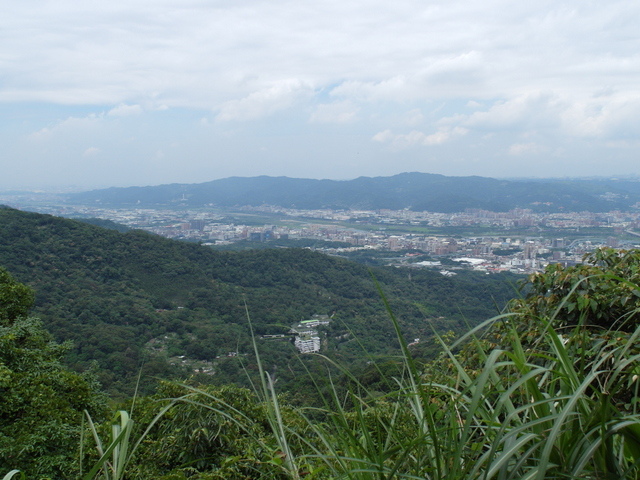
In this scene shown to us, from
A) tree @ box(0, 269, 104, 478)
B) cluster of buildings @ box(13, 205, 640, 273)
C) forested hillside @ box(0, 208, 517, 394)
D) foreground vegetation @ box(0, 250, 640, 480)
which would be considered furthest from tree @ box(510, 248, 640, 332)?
cluster of buildings @ box(13, 205, 640, 273)

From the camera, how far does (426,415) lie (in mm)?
877

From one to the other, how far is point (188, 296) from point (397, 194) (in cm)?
5310

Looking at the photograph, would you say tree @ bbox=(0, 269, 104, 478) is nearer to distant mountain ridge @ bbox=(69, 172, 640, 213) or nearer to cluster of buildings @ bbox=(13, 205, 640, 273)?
cluster of buildings @ bbox=(13, 205, 640, 273)

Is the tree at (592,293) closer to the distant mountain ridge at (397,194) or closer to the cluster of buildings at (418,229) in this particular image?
the cluster of buildings at (418,229)

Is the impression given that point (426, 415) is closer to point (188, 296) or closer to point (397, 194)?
point (188, 296)

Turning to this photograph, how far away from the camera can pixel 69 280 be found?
722 inches

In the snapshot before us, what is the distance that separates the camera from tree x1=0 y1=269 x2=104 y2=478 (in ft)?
10.2

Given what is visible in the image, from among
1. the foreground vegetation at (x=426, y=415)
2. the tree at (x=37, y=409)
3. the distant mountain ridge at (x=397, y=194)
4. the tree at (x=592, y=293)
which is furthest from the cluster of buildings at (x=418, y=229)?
the foreground vegetation at (x=426, y=415)

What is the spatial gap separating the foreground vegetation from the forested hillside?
6109 mm

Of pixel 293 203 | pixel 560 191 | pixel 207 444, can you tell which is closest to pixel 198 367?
pixel 207 444

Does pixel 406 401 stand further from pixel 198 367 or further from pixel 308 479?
pixel 198 367

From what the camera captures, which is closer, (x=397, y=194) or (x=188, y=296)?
(x=188, y=296)

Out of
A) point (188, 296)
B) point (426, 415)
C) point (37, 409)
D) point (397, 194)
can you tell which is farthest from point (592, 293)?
point (397, 194)

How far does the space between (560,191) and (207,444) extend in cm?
5647
